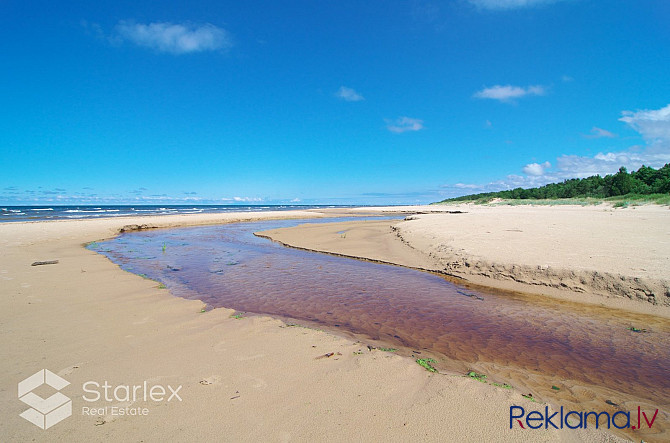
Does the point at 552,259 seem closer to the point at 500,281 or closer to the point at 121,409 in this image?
the point at 500,281

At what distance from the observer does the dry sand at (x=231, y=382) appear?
257 centimetres

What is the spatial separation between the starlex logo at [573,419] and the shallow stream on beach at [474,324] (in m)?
0.11

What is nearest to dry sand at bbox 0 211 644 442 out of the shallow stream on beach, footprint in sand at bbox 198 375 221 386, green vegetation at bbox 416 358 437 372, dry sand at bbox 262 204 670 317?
footprint in sand at bbox 198 375 221 386

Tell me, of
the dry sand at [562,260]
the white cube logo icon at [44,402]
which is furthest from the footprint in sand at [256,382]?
the dry sand at [562,260]

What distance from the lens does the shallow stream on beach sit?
3.87m

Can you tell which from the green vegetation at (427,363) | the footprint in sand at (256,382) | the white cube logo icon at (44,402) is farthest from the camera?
the green vegetation at (427,363)

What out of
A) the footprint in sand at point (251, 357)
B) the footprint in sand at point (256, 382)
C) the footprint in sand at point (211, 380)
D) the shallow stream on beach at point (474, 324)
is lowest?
the shallow stream on beach at point (474, 324)

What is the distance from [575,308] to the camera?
22.3 ft

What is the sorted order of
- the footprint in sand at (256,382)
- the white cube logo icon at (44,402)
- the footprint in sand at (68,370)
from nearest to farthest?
the white cube logo icon at (44,402), the footprint in sand at (256,382), the footprint in sand at (68,370)

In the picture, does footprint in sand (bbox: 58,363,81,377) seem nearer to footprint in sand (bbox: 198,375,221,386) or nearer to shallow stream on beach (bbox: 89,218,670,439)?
footprint in sand (bbox: 198,375,221,386)

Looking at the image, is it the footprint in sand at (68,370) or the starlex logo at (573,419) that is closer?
the starlex logo at (573,419)

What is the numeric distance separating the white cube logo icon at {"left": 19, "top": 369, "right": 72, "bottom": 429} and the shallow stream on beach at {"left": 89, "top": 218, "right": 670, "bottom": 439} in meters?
3.23

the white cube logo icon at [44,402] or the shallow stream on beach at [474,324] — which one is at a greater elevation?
the white cube logo icon at [44,402]

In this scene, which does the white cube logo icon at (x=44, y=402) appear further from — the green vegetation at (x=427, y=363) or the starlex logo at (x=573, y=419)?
the starlex logo at (x=573, y=419)
